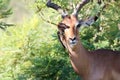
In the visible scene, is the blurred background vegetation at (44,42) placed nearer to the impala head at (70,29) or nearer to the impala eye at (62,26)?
the impala head at (70,29)

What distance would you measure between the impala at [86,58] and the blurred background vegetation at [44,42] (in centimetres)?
225

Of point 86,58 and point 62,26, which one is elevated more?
point 62,26

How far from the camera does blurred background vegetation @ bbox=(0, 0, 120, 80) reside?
1205 centimetres

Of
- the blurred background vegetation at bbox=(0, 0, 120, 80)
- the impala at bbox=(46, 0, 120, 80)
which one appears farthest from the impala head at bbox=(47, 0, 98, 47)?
the blurred background vegetation at bbox=(0, 0, 120, 80)

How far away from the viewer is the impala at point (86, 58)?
9.20 meters

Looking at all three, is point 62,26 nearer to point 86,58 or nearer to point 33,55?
point 86,58

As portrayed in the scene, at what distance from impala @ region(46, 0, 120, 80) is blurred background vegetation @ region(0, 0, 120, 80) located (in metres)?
2.25

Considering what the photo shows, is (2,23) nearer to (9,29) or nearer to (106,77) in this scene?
(9,29)

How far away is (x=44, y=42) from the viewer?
12.6 metres

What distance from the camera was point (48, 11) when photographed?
1324 cm

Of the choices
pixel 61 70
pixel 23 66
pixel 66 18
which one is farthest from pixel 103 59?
pixel 23 66

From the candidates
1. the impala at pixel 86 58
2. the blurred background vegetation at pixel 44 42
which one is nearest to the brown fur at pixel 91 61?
the impala at pixel 86 58

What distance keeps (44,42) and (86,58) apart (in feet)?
10.8

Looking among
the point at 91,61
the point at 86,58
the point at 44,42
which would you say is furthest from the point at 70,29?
the point at 44,42
